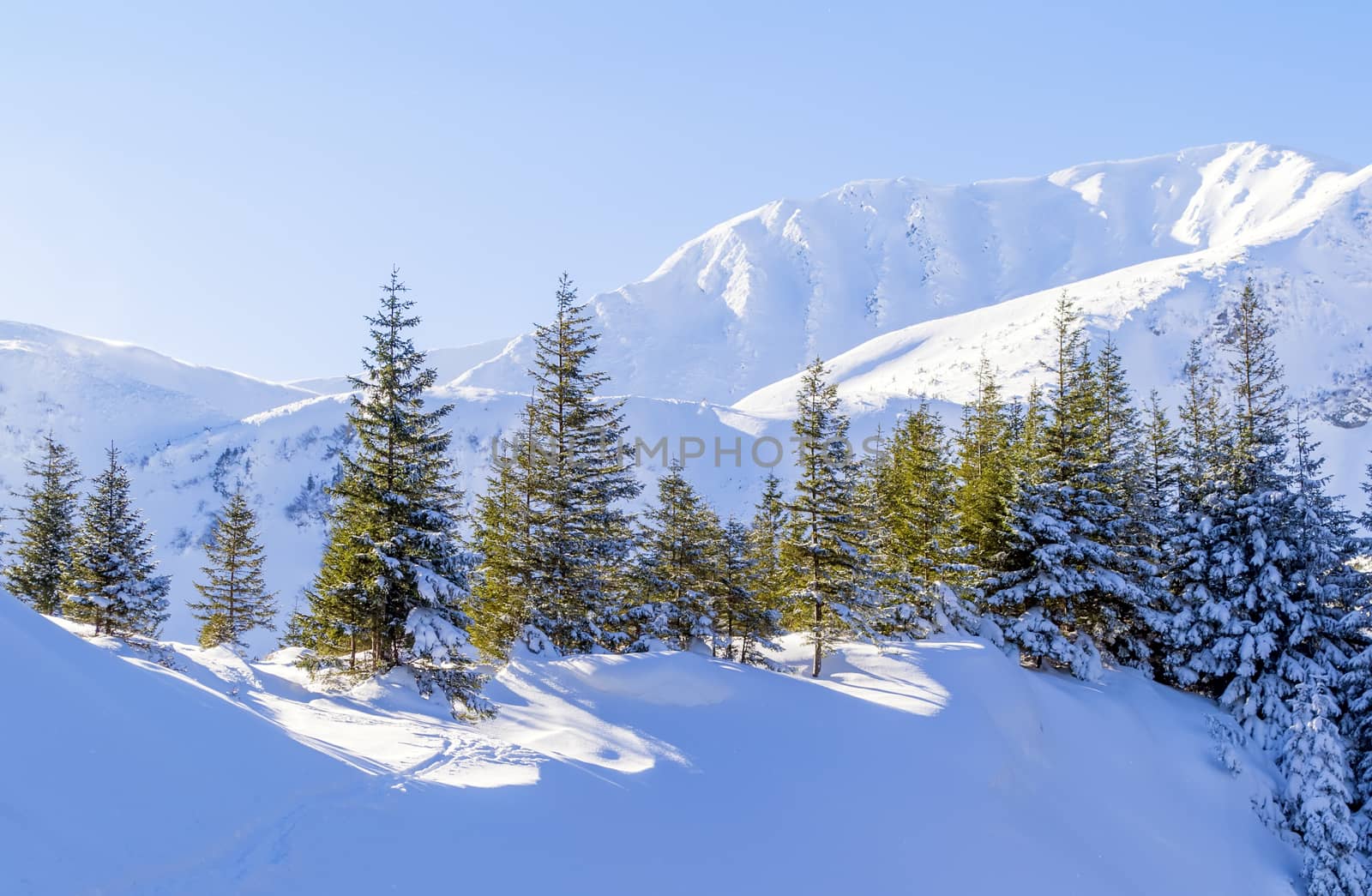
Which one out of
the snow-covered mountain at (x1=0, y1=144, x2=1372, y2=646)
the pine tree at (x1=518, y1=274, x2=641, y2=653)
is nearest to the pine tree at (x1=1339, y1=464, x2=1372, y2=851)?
the pine tree at (x1=518, y1=274, x2=641, y2=653)

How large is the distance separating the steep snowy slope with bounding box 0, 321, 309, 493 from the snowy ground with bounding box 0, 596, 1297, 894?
14874 centimetres

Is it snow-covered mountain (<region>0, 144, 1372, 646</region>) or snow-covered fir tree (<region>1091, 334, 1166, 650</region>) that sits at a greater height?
snow-covered mountain (<region>0, 144, 1372, 646</region>)

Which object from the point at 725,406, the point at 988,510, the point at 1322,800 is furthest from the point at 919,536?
the point at 725,406

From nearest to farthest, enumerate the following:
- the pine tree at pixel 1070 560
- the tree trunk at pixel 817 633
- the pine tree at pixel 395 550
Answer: the pine tree at pixel 395 550 < the tree trunk at pixel 817 633 < the pine tree at pixel 1070 560

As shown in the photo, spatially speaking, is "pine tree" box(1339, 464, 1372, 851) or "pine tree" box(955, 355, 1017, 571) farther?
"pine tree" box(955, 355, 1017, 571)

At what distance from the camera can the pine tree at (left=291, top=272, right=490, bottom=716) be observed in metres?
17.0

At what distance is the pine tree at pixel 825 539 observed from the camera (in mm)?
22469

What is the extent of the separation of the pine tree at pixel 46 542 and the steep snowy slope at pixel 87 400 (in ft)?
395

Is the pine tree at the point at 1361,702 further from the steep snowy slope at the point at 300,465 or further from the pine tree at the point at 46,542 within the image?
the steep snowy slope at the point at 300,465

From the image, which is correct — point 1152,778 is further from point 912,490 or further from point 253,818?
point 253,818

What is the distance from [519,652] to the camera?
64.0 feet

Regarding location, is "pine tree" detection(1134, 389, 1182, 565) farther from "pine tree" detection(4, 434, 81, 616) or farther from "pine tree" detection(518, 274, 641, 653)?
"pine tree" detection(4, 434, 81, 616)

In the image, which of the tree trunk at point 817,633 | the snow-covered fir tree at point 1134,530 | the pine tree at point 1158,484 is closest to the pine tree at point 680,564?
the tree trunk at point 817,633

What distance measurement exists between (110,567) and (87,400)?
16889 centimetres
